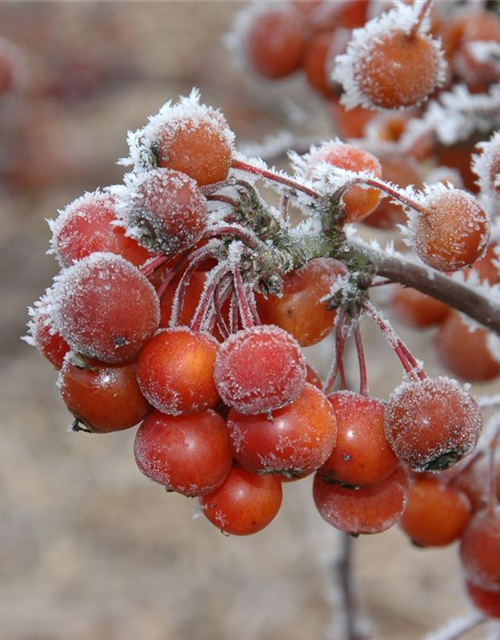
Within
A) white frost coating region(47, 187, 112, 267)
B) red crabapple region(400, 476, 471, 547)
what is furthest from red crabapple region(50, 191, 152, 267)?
red crabapple region(400, 476, 471, 547)

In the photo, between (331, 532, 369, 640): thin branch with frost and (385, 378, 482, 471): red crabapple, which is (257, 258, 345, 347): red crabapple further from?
(331, 532, 369, 640): thin branch with frost

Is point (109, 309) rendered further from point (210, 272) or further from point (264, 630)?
point (264, 630)

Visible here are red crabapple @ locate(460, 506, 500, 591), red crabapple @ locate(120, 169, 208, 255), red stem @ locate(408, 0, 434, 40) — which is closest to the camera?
red crabapple @ locate(120, 169, 208, 255)

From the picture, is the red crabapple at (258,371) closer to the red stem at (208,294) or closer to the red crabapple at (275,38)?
the red stem at (208,294)

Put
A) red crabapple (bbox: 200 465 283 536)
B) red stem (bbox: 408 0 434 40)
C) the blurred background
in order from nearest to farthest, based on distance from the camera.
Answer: red crabapple (bbox: 200 465 283 536) → red stem (bbox: 408 0 434 40) → the blurred background

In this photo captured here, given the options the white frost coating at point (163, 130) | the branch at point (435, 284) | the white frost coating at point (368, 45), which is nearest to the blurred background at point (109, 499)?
the white frost coating at point (368, 45)

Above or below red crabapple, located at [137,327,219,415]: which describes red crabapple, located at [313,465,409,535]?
below

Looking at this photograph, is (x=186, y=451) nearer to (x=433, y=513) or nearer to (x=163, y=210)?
(x=163, y=210)

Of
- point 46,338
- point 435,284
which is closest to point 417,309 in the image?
point 435,284
